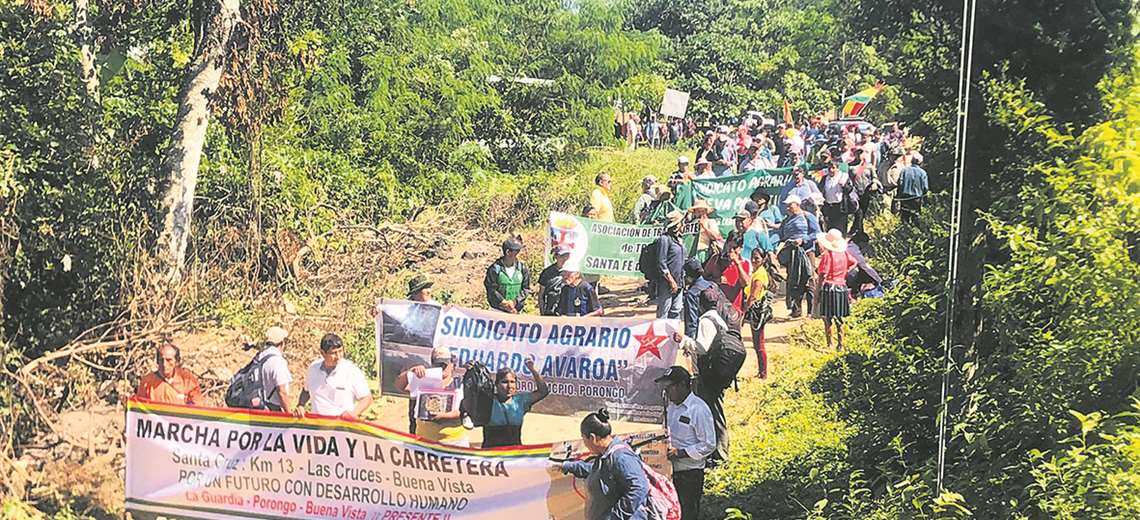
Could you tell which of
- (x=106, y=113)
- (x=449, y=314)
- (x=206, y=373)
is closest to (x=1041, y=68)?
(x=449, y=314)

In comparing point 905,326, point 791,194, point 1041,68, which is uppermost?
point 1041,68

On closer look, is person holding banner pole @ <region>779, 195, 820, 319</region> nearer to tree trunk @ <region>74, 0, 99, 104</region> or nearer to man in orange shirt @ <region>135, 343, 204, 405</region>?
man in orange shirt @ <region>135, 343, 204, 405</region>

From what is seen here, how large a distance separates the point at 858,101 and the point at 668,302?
240 cm

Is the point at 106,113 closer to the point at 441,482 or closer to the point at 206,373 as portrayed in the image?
the point at 206,373

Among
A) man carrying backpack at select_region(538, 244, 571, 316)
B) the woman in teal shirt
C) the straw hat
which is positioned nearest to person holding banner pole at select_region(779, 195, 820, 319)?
the straw hat

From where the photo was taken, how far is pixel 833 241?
1045 centimetres

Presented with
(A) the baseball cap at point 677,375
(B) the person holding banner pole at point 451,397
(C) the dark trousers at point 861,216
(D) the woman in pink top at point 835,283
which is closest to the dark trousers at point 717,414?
(A) the baseball cap at point 677,375

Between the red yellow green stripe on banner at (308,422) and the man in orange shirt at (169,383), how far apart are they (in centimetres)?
27

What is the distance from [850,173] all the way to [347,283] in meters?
4.50

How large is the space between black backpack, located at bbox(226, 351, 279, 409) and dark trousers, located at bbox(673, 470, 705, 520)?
2.71 meters

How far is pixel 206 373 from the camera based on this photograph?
9.27m

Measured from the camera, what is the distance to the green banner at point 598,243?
12273mm

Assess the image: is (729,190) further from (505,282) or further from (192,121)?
(192,121)

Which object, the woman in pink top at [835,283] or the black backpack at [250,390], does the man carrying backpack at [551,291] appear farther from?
the black backpack at [250,390]
